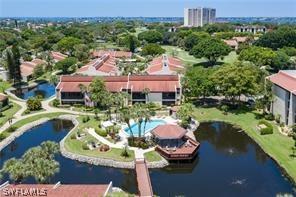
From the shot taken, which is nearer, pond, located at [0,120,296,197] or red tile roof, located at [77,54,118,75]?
pond, located at [0,120,296,197]

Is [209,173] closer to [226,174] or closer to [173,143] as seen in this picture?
[226,174]

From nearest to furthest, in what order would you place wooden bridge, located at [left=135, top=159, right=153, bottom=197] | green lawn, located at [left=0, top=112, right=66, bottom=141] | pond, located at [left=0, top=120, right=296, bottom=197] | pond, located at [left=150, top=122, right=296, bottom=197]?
1. wooden bridge, located at [left=135, top=159, right=153, bottom=197]
2. pond, located at [left=150, top=122, right=296, bottom=197]
3. pond, located at [left=0, top=120, right=296, bottom=197]
4. green lawn, located at [left=0, top=112, right=66, bottom=141]

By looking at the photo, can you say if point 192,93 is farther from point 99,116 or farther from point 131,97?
point 99,116

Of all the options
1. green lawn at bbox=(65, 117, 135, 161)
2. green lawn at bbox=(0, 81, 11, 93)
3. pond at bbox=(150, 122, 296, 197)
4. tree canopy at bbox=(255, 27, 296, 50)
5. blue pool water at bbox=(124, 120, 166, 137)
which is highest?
tree canopy at bbox=(255, 27, 296, 50)

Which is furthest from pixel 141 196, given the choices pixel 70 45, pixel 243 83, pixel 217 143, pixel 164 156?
pixel 70 45

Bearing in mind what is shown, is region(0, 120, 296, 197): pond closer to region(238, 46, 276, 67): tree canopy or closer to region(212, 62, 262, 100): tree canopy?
region(212, 62, 262, 100): tree canopy

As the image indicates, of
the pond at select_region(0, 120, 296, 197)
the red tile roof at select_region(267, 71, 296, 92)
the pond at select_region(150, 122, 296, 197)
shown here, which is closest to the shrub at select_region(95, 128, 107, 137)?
the pond at select_region(0, 120, 296, 197)

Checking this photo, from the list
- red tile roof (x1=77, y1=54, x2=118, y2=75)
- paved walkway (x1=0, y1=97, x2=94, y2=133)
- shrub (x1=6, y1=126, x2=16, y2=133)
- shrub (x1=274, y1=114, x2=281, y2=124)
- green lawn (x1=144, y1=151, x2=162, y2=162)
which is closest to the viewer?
green lawn (x1=144, y1=151, x2=162, y2=162)
